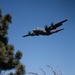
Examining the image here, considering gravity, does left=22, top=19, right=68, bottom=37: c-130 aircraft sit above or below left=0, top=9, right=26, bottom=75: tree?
above

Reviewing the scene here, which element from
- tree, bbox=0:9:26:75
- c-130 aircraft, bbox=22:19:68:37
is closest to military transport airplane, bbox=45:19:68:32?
c-130 aircraft, bbox=22:19:68:37

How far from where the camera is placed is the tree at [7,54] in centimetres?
1604

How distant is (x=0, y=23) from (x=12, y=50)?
98.5 inches

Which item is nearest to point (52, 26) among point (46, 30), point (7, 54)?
point (46, 30)

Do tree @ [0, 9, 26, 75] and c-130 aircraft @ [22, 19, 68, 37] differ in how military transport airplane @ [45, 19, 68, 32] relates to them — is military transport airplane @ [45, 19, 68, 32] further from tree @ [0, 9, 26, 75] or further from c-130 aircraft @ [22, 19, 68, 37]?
tree @ [0, 9, 26, 75]

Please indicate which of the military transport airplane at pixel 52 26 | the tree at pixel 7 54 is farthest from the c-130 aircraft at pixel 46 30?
the tree at pixel 7 54

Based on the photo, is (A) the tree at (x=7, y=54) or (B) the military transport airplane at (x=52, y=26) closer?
(A) the tree at (x=7, y=54)

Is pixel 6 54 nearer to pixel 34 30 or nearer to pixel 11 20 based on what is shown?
pixel 11 20

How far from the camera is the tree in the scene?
16.0 m

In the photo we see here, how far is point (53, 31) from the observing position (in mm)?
33188

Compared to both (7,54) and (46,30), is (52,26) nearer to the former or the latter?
(46,30)

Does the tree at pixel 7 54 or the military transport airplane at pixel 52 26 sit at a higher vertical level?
the military transport airplane at pixel 52 26

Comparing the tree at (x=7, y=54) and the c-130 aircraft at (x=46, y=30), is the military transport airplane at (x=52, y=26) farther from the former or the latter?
the tree at (x=7, y=54)

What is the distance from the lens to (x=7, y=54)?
16.4 m
